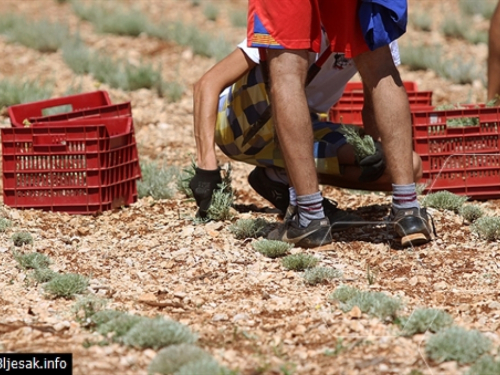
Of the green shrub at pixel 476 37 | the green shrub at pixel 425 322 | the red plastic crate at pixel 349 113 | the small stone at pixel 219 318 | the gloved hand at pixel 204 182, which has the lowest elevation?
the small stone at pixel 219 318

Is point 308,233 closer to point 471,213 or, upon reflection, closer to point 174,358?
point 471,213

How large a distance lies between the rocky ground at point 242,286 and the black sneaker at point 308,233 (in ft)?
0.20

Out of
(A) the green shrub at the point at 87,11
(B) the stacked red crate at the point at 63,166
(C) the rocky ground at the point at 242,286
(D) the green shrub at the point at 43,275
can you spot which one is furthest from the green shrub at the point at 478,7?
(D) the green shrub at the point at 43,275

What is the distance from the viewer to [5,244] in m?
4.96

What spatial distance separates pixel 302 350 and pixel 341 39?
1740mm

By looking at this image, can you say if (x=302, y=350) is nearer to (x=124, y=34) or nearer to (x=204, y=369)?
(x=204, y=369)

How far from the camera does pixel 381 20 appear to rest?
4516mm

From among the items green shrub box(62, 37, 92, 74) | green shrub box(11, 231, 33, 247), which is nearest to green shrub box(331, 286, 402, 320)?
green shrub box(11, 231, 33, 247)

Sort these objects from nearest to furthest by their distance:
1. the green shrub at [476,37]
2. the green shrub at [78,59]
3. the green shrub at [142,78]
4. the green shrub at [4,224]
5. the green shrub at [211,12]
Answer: the green shrub at [4,224], the green shrub at [142,78], the green shrub at [78,59], the green shrub at [476,37], the green shrub at [211,12]

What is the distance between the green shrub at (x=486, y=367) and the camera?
3.16m

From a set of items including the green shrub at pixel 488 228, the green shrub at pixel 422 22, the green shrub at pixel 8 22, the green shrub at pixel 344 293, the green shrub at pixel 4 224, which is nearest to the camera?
the green shrub at pixel 344 293

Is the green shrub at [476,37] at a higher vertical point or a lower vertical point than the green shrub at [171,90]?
higher

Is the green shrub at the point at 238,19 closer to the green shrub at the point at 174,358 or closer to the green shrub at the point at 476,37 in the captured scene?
the green shrub at the point at 476,37

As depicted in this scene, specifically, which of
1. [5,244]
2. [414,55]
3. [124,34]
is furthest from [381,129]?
[124,34]
